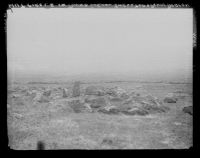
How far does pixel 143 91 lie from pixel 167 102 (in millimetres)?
→ 293

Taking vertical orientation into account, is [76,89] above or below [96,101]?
above

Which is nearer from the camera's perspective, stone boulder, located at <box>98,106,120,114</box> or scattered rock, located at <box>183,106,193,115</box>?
scattered rock, located at <box>183,106,193,115</box>

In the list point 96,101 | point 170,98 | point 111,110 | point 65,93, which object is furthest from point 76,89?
point 170,98

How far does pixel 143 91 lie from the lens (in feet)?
8.33

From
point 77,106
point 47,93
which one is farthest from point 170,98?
point 47,93

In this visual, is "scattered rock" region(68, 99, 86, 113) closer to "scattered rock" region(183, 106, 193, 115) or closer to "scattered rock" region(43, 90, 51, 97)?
"scattered rock" region(43, 90, 51, 97)

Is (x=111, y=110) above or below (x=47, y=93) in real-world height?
below

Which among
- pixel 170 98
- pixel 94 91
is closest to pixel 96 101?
pixel 94 91

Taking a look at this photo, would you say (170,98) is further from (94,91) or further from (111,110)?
(94,91)

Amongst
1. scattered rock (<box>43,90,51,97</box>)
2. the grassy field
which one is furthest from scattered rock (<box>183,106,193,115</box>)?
scattered rock (<box>43,90,51,97</box>)

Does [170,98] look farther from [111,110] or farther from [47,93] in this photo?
[47,93]

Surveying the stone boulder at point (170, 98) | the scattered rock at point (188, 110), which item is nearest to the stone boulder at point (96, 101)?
the stone boulder at point (170, 98)

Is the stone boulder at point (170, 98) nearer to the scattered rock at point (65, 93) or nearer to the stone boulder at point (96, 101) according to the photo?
the stone boulder at point (96, 101)
